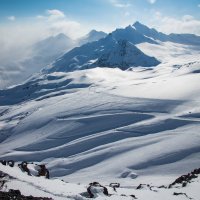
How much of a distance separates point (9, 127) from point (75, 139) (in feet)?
216

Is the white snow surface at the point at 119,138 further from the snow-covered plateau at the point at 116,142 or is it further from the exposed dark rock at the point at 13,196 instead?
the exposed dark rock at the point at 13,196

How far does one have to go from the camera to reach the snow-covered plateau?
32500 millimetres

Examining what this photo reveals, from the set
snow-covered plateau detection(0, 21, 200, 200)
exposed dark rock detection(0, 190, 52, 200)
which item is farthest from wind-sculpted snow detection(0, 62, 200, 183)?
exposed dark rock detection(0, 190, 52, 200)

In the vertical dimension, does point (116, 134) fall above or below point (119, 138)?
above

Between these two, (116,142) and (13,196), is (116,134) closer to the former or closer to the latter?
(116,142)

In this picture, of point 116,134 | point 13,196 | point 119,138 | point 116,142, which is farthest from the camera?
point 116,134

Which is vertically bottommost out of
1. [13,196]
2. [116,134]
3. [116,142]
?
[116,142]

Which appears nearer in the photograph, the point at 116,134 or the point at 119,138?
the point at 119,138

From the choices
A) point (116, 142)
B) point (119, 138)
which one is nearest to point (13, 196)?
point (116, 142)

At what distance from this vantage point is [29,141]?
120938mm

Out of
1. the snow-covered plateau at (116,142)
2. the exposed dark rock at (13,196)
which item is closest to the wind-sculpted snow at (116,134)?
the snow-covered plateau at (116,142)

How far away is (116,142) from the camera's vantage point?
3703 inches

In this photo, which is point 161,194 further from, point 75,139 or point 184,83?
point 184,83

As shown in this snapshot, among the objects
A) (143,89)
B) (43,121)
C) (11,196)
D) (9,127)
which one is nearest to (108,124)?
(43,121)
